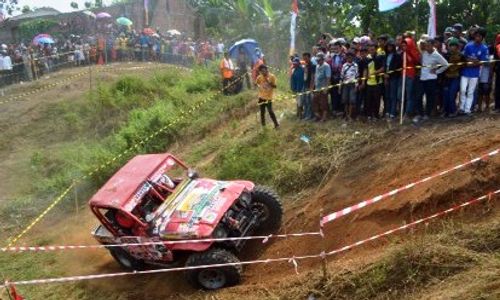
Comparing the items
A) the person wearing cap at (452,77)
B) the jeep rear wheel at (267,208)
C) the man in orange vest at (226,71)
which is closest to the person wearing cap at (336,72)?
the person wearing cap at (452,77)

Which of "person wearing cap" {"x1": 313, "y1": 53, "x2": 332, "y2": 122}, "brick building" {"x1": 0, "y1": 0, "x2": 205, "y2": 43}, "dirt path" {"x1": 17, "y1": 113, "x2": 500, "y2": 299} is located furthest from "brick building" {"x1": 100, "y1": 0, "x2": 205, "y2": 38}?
"dirt path" {"x1": 17, "y1": 113, "x2": 500, "y2": 299}

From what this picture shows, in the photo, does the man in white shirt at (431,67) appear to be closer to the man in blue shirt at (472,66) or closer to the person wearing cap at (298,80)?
the man in blue shirt at (472,66)

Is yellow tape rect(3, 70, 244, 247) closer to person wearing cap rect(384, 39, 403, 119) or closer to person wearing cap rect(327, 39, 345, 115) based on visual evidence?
person wearing cap rect(327, 39, 345, 115)

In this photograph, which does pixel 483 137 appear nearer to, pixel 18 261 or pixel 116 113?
pixel 18 261

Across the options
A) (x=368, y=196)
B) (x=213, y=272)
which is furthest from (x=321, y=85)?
(x=213, y=272)

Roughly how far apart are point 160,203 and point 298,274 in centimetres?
280

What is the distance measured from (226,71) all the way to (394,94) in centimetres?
792

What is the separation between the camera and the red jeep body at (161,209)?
8008 mm

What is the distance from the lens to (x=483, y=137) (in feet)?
28.0

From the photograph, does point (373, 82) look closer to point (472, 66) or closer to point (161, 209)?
point (472, 66)

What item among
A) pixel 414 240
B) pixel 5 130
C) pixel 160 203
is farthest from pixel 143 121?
pixel 414 240

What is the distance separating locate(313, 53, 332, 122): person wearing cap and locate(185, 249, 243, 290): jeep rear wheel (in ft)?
16.4

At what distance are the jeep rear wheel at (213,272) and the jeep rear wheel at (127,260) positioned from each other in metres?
1.27

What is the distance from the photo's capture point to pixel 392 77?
10.4 meters
